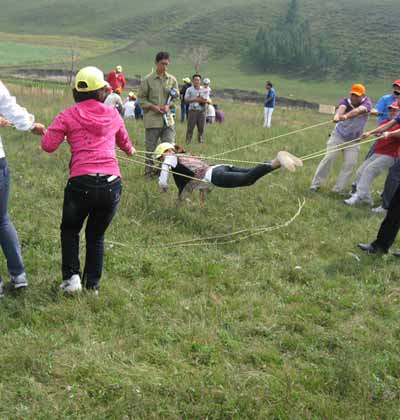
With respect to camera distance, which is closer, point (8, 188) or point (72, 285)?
point (8, 188)

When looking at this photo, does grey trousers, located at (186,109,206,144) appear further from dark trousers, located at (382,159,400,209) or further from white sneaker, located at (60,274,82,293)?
white sneaker, located at (60,274,82,293)

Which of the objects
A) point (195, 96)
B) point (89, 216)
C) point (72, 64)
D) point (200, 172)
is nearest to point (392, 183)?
point (200, 172)

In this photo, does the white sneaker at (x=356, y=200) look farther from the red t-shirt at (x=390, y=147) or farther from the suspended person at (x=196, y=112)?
the suspended person at (x=196, y=112)

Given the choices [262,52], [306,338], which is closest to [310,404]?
[306,338]

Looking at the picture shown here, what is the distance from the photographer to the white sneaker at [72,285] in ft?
14.9

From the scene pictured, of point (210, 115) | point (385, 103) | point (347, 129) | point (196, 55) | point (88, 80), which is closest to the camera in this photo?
point (88, 80)

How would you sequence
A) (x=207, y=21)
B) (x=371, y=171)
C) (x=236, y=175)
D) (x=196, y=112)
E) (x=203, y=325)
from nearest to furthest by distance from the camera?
(x=203, y=325) < (x=236, y=175) < (x=371, y=171) < (x=196, y=112) < (x=207, y=21)

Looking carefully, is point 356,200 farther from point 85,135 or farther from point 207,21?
point 207,21

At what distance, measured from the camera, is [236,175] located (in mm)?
6102

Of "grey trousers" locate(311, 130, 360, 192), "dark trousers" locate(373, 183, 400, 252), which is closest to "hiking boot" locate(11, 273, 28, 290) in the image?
"dark trousers" locate(373, 183, 400, 252)

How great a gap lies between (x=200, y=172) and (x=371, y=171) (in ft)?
11.8

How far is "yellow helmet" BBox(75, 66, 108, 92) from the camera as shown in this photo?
4070 mm

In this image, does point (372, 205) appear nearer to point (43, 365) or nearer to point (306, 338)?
point (306, 338)

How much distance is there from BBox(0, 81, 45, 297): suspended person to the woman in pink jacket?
355 millimetres
